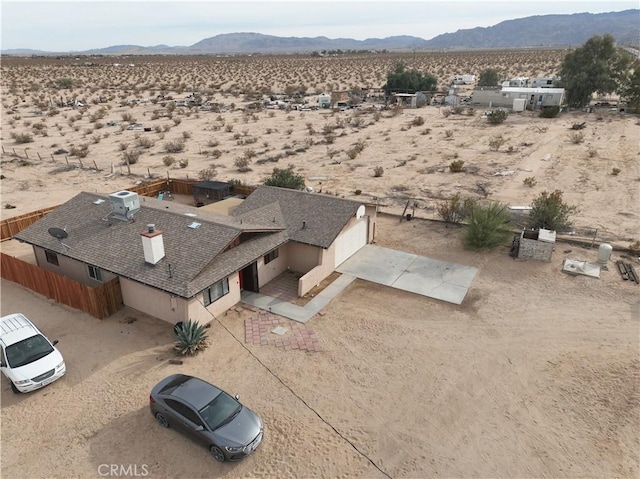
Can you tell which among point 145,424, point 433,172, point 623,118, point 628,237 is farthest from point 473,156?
point 145,424

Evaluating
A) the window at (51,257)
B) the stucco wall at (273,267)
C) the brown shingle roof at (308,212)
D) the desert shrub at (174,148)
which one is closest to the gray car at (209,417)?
the stucco wall at (273,267)

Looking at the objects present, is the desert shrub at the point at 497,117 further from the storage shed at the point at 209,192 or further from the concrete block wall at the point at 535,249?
the storage shed at the point at 209,192

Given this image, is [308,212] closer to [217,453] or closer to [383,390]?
[383,390]

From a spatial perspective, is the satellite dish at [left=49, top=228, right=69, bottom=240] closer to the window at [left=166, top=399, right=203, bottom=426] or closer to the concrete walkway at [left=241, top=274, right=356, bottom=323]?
the concrete walkway at [left=241, top=274, right=356, bottom=323]

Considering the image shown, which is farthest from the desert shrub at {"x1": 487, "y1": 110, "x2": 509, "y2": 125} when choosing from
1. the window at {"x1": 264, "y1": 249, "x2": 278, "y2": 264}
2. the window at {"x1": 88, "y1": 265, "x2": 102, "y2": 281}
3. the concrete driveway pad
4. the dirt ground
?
the window at {"x1": 88, "y1": 265, "x2": 102, "y2": 281}

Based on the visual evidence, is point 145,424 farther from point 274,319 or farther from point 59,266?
point 59,266

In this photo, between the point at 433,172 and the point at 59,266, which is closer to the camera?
the point at 59,266

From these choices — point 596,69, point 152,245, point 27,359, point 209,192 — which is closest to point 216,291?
point 152,245
